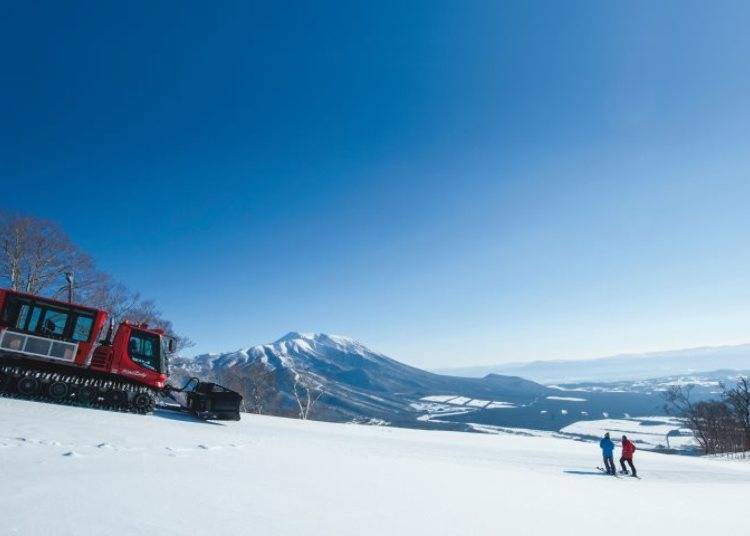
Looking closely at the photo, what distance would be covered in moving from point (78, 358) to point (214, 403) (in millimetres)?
4927

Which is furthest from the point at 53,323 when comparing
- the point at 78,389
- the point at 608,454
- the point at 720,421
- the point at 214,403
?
the point at 720,421

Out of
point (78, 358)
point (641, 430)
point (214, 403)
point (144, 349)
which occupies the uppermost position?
point (144, 349)

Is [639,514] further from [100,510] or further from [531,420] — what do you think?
[531,420]

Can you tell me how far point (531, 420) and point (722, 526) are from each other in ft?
632

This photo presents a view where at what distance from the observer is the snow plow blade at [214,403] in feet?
49.3

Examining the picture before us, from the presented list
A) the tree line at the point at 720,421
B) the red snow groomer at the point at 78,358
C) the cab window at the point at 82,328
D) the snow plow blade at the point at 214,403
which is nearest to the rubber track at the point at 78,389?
the red snow groomer at the point at 78,358

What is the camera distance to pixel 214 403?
1506 cm

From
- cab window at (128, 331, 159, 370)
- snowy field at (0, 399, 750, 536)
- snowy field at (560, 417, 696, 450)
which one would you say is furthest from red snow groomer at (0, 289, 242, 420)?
snowy field at (560, 417, 696, 450)

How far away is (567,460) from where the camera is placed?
54.6 feet

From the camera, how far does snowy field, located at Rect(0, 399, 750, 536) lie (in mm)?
5043

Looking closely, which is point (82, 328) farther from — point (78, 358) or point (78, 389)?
point (78, 389)

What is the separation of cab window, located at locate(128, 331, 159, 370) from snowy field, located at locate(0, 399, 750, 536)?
212 cm

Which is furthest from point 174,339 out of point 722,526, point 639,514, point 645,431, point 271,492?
point 645,431

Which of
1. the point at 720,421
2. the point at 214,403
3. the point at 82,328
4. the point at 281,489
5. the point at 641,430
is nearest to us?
the point at 281,489
